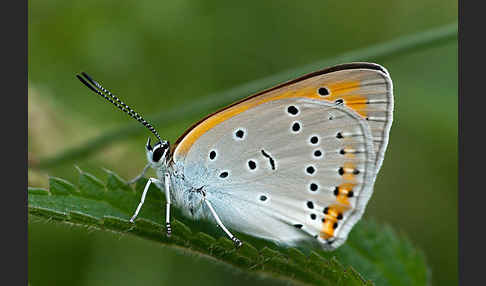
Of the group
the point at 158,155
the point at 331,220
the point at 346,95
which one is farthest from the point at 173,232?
the point at 346,95

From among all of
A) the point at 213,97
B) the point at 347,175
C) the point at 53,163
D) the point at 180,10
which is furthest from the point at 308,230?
the point at 180,10

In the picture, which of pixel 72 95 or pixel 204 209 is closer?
pixel 204 209

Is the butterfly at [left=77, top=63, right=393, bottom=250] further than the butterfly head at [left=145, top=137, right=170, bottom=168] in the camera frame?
No

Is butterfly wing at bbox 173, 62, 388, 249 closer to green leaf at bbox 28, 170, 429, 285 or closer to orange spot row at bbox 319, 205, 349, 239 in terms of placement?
orange spot row at bbox 319, 205, 349, 239

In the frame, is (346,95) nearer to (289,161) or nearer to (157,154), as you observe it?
(289,161)

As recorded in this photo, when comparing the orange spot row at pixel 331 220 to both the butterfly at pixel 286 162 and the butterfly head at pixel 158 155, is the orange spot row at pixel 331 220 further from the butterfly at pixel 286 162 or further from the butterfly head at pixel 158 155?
the butterfly head at pixel 158 155

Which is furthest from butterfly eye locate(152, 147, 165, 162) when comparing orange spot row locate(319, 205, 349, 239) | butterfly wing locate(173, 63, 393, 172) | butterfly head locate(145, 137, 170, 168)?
orange spot row locate(319, 205, 349, 239)

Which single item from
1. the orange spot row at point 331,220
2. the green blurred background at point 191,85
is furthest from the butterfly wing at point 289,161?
Result: the green blurred background at point 191,85

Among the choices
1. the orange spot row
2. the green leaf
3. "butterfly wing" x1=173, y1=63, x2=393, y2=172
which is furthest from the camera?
the orange spot row

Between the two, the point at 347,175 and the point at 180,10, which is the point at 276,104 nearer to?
the point at 347,175
